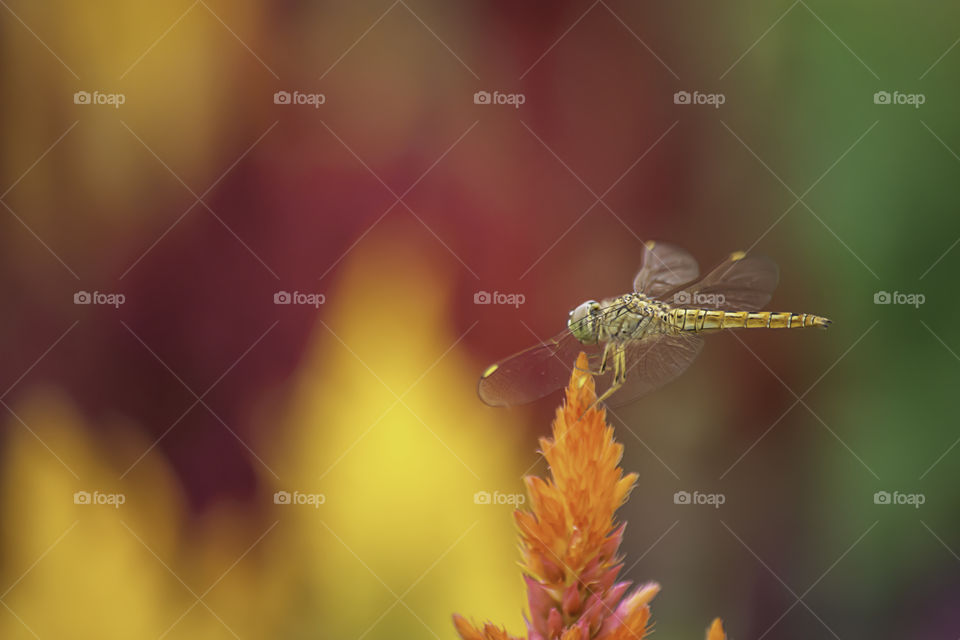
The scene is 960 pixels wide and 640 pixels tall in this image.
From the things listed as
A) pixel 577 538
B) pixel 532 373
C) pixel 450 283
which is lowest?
pixel 577 538

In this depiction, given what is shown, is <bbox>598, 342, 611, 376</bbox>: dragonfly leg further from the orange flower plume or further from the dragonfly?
the orange flower plume

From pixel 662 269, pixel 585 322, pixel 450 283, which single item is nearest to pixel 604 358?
pixel 585 322

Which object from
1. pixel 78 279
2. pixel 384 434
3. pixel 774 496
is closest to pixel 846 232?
pixel 774 496

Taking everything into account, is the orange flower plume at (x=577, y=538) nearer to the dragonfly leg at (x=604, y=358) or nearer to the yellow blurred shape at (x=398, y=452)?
the dragonfly leg at (x=604, y=358)

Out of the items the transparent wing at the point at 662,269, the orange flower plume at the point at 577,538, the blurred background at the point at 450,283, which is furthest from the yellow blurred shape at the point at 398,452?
the orange flower plume at the point at 577,538

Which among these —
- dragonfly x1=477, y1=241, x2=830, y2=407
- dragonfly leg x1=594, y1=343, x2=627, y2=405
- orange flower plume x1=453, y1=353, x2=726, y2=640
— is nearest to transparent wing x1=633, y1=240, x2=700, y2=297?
dragonfly x1=477, y1=241, x2=830, y2=407

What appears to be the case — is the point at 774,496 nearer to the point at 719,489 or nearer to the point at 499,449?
the point at 719,489

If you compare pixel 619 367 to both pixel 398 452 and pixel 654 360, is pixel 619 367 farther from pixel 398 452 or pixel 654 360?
pixel 398 452
